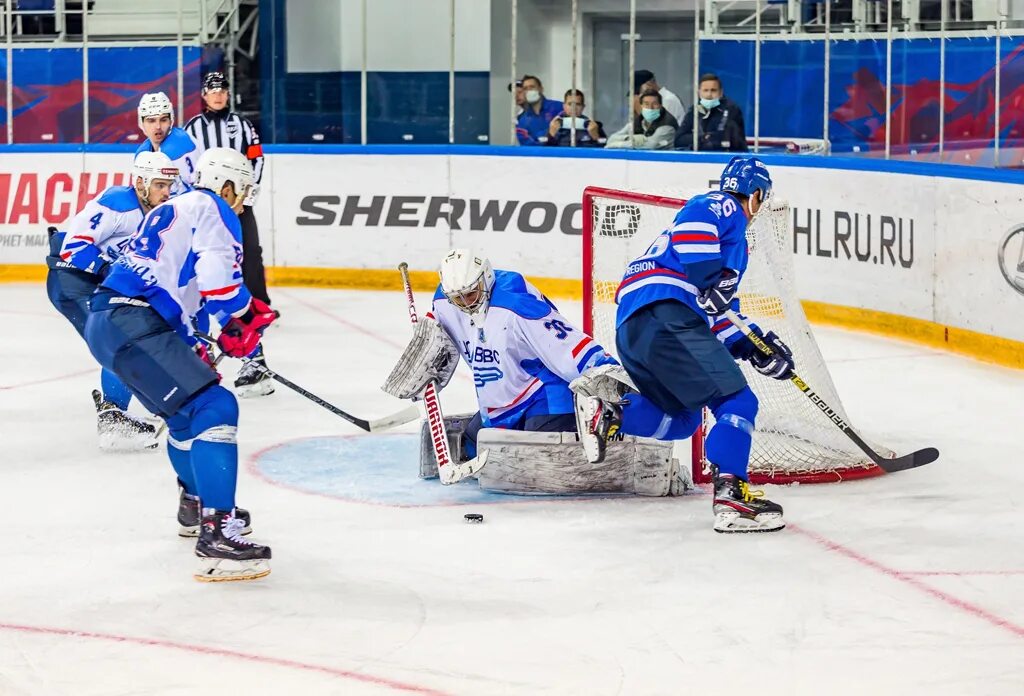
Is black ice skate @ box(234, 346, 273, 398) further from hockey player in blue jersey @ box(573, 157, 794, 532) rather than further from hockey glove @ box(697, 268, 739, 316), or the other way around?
hockey glove @ box(697, 268, 739, 316)

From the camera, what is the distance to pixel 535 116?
32.2 feet

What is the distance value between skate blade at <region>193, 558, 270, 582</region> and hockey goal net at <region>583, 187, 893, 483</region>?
5.25 ft

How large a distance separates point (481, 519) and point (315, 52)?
6.36 m

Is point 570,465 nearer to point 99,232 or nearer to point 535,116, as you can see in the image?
point 99,232

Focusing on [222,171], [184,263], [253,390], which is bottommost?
[253,390]

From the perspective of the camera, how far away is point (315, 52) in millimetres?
10461

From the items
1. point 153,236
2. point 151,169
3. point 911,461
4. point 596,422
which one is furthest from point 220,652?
point 911,461

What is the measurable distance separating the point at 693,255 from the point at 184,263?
4.49ft

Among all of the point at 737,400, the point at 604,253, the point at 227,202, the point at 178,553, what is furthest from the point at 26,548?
the point at 604,253

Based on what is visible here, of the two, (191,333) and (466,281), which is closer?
(191,333)

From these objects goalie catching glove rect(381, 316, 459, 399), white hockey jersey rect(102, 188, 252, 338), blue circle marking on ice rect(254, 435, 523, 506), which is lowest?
blue circle marking on ice rect(254, 435, 523, 506)

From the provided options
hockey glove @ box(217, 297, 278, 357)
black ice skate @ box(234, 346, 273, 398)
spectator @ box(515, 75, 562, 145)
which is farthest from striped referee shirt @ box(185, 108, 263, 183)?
hockey glove @ box(217, 297, 278, 357)

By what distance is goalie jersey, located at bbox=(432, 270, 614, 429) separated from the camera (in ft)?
15.7

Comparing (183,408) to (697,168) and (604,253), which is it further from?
(697,168)
